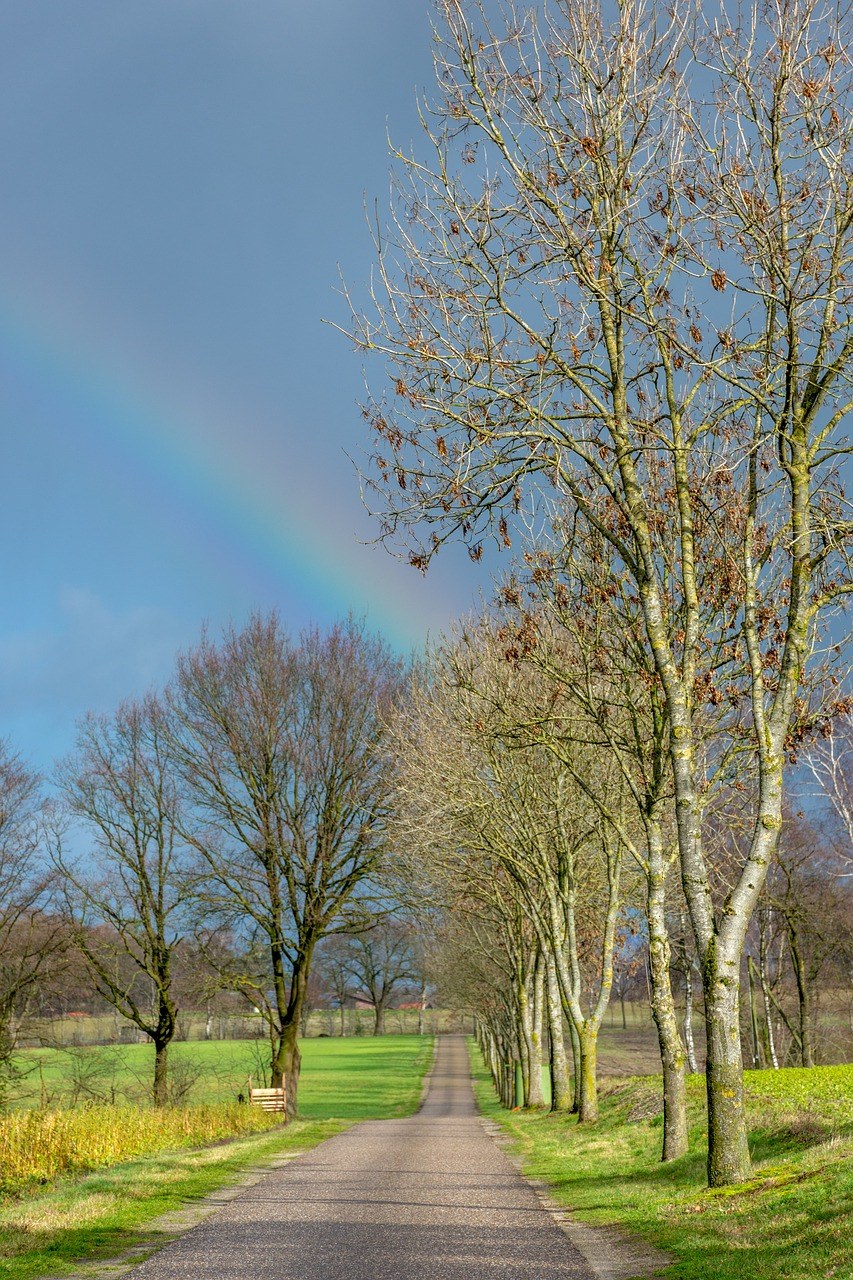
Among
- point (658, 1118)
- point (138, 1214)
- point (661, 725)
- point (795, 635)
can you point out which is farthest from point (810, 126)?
point (658, 1118)

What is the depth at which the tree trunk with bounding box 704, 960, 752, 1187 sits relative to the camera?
10.8 meters


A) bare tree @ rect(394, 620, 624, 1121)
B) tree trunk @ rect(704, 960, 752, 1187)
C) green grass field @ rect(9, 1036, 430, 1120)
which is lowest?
green grass field @ rect(9, 1036, 430, 1120)

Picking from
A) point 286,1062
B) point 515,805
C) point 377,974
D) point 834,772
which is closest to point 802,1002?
point 834,772

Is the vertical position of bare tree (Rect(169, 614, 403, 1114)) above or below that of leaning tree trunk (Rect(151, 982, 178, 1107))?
above

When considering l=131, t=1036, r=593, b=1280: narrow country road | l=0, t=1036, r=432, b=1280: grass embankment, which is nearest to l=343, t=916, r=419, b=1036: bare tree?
l=0, t=1036, r=432, b=1280: grass embankment

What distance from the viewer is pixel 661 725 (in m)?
16.5

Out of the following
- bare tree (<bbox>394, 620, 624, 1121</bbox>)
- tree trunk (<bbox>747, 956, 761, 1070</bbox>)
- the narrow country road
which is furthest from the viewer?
tree trunk (<bbox>747, 956, 761, 1070</bbox>)

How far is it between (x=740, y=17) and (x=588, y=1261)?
1221 centimetres

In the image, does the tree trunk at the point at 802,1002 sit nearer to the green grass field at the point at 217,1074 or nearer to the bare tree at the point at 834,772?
the bare tree at the point at 834,772

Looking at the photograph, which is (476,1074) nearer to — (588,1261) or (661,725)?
(661,725)

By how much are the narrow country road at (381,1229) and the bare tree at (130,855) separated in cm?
2098

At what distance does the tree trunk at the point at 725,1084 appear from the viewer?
10.8 m

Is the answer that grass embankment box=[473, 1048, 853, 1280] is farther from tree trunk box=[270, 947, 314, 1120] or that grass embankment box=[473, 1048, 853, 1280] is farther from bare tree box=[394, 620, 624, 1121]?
tree trunk box=[270, 947, 314, 1120]

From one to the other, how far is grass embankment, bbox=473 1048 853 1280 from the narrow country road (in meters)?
0.90
